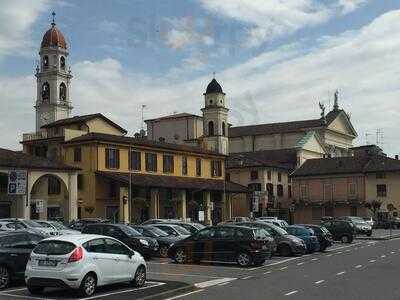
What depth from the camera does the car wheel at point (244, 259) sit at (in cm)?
2489

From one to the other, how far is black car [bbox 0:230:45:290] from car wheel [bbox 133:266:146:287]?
3013 mm

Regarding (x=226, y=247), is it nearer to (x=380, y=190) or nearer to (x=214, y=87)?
(x=380, y=190)

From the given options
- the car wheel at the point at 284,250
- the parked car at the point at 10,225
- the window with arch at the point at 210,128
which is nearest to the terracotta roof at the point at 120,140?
the window with arch at the point at 210,128

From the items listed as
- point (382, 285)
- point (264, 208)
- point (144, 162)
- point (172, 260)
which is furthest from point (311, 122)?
point (382, 285)

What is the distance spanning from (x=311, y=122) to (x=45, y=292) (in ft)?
314

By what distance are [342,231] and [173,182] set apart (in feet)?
77.4

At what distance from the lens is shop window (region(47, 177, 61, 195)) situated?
59.2 m

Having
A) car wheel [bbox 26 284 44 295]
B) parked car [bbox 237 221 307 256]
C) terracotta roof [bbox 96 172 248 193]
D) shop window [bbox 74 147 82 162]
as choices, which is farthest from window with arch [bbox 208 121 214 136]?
car wheel [bbox 26 284 44 295]

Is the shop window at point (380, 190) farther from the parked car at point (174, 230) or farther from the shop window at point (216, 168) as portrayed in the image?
the parked car at point (174, 230)

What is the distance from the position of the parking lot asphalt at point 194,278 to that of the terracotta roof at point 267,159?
2206 inches

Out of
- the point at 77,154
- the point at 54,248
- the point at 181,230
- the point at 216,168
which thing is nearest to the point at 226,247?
the point at 181,230

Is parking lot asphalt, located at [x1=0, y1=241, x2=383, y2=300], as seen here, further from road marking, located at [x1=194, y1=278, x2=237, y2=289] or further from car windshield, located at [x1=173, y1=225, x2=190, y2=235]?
car windshield, located at [x1=173, y1=225, x2=190, y2=235]

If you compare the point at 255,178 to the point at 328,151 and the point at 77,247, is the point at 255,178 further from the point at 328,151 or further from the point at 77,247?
the point at 77,247

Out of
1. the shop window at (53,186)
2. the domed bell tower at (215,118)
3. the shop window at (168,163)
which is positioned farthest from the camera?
the domed bell tower at (215,118)
